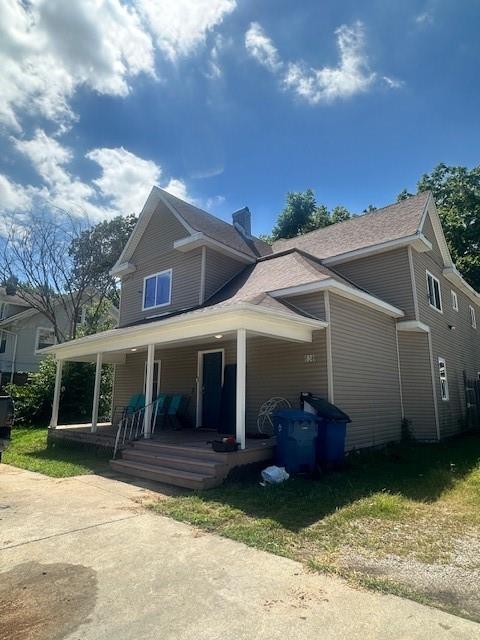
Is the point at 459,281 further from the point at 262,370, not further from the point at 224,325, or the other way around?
the point at 224,325

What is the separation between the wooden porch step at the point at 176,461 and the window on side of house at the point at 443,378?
28.4 ft

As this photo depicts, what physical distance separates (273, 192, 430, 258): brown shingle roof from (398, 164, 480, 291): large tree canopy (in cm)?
1281


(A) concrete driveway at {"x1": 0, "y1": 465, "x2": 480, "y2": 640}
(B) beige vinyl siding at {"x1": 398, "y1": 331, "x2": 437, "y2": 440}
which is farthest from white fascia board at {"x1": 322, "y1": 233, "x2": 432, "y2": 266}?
(A) concrete driveway at {"x1": 0, "y1": 465, "x2": 480, "y2": 640}

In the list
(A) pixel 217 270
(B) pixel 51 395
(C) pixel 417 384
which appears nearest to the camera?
(C) pixel 417 384

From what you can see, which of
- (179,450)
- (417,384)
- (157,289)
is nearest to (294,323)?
(179,450)

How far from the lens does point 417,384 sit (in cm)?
1126

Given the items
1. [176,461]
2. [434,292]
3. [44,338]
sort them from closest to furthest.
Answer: [176,461], [434,292], [44,338]

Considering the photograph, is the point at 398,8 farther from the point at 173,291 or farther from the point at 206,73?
the point at 173,291

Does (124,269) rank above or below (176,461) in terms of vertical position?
above

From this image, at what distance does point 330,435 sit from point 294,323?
2407 mm

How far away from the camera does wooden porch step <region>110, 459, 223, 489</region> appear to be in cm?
635

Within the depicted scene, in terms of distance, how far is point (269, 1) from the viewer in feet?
30.0

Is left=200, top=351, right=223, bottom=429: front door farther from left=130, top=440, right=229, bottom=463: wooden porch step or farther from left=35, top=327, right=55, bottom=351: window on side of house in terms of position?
left=35, top=327, right=55, bottom=351: window on side of house

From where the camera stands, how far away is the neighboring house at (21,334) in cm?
2584
